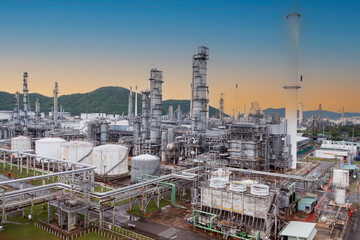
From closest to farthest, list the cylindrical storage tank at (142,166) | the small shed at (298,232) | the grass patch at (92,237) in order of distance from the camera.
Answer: the small shed at (298,232) → the grass patch at (92,237) → the cylindrical storage tank at (142,166)

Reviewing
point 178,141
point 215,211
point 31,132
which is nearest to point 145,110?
point 178,141

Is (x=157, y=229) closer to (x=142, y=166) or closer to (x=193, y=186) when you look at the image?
(x=193, y=186)

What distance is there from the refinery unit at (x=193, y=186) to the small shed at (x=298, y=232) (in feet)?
0.29

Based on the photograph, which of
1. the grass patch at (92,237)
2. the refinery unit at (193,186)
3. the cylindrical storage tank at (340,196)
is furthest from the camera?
the cylindrical storage tank at (340,196)

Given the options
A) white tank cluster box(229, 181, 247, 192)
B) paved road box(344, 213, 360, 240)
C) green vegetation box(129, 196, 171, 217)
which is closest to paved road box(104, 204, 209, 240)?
green vegetation box(129, 196, 171, 217)

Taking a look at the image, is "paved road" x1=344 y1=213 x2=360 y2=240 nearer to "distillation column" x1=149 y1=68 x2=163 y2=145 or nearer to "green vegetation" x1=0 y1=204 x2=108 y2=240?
"green vegetation" x1=0 y1=204 x2=108 y2=240

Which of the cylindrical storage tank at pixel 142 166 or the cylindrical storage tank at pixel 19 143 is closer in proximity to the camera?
the cylindrical storage tank at pixel 142 166

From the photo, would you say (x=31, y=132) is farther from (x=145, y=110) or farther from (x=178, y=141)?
(x=178, y=141)

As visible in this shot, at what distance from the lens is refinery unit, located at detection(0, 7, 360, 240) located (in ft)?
84.9

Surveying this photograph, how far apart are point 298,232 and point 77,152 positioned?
1554 inches

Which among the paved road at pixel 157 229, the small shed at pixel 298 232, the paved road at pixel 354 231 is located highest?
the small shed at pixel 298 232

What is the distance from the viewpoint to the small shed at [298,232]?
75.8 ft

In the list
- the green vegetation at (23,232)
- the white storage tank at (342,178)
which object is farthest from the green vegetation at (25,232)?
the white storage tank at (342,178)

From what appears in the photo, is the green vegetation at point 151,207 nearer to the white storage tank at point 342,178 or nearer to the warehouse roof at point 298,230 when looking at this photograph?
the warehouse roof at point 298,230
